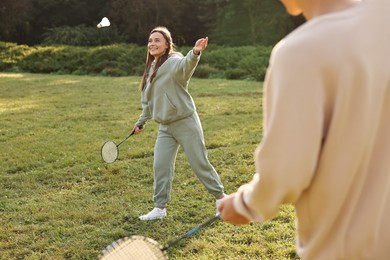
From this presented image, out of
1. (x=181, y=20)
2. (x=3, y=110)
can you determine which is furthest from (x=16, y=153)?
(x=181, y=20)

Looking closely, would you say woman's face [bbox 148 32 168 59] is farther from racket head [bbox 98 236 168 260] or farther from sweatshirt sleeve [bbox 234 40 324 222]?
sweatshirt sleeve [bbox 234 40 324 222]

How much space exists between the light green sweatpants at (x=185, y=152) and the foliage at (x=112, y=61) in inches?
643

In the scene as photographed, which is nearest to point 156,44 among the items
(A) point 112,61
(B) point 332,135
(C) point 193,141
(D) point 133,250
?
(C) point 193,141

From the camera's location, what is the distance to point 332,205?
147 centimetres

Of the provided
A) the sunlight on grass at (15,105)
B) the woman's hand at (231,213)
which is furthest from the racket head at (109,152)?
the sunlight on grass at (15,105)

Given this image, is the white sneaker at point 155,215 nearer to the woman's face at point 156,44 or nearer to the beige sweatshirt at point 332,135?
the woman's face at point 156,44

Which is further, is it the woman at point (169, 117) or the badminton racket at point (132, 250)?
the woman at point (169, 117)

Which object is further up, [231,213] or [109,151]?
[231,213]

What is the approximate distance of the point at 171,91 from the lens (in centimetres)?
545

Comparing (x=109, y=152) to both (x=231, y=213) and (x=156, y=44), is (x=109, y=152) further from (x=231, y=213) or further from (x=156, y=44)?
(x=231, y=213)

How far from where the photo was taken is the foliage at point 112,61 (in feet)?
74.5

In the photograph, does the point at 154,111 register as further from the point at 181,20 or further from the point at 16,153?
the point at 181,20

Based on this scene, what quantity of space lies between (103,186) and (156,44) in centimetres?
211

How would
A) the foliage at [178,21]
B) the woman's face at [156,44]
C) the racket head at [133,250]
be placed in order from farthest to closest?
the foliage at [178,21] → the woman's face at [156,44] → the racket head at [133,250]
